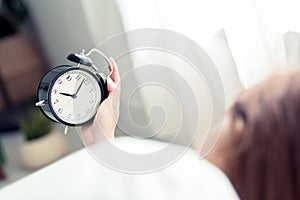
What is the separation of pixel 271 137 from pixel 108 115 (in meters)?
0.32

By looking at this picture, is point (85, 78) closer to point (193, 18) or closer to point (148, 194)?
point (148, 194)

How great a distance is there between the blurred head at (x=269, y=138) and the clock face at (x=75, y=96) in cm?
25

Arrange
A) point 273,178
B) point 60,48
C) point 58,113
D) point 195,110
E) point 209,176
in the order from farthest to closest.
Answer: point 60,48 < point 209,176 < point 195,110 < point 58,113 < point 273,178

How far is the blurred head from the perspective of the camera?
0.61 meters

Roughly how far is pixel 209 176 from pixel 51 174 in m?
0.42

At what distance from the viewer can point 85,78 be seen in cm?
79

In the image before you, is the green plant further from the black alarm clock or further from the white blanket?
the black alarm clock

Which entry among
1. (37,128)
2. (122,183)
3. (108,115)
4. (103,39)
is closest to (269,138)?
(108,115)

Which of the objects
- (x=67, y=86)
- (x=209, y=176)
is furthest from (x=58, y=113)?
(x=209, y=176)

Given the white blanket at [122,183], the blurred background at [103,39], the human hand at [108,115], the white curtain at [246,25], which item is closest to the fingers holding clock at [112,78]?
the human hand at [108,115]

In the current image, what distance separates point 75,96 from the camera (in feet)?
2.59

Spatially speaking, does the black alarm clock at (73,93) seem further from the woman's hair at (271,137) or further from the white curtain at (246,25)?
the white curtain at (246,25)

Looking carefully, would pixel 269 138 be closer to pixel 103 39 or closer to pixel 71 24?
pixel 103 39

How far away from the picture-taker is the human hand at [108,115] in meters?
0.81
